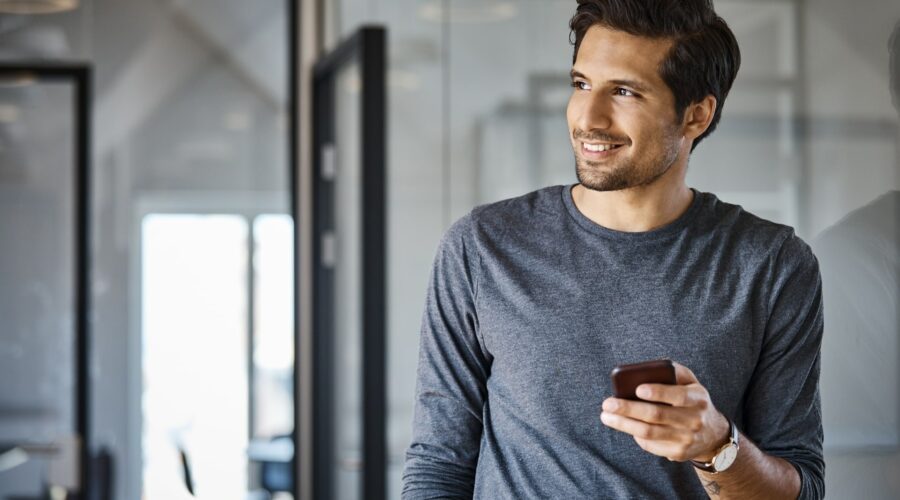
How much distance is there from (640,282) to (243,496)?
406 centimetres

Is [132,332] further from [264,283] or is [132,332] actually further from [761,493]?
[761,493]

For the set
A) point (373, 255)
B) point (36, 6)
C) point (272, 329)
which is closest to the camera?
point (373, 255)

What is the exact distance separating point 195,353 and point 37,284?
74 centimetres

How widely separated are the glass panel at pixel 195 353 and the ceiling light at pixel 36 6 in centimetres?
101

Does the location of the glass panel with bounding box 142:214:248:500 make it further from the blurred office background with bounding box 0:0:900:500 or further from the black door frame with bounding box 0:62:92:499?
the black door frame with bounding box 0:62:92:499

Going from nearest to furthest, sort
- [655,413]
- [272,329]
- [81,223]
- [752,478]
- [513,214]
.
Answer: [655,413], [752,478], [513,214], [81,223], [272,329]

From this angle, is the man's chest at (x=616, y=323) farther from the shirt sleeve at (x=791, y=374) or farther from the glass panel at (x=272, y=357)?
the glass panel at (x=272, y=357)

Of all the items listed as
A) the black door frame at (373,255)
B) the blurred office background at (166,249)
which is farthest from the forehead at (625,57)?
the blurred office background at (166,249)

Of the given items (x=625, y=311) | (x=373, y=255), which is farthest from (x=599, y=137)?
(x=373, y=255)

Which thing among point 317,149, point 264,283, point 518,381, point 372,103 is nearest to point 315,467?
point 264,283

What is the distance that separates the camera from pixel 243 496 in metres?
5.29

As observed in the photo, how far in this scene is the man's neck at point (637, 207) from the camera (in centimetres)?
158

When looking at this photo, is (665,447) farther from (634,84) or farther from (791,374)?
(634,84)

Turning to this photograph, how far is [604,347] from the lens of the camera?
153 centimetres
